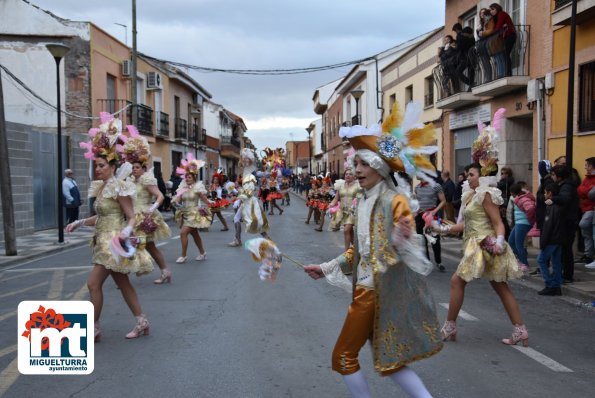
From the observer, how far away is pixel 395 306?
3303 mm

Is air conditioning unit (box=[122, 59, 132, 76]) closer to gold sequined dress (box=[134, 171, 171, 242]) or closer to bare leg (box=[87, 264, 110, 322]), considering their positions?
gold sequined dress (box=[134, 171, 171, 242])

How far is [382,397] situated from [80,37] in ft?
73.0

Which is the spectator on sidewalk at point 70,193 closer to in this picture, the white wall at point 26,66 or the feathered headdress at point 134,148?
the white wall at point 26,66

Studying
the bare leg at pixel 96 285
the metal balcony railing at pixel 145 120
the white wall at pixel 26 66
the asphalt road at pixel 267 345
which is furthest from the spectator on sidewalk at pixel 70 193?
the metal balcony railing at pixel 145 120

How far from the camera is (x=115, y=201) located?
17.8 feet

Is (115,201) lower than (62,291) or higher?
higher

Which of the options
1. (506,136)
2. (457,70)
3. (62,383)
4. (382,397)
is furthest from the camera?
(457,70)

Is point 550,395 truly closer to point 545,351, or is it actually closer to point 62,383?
point 545,351

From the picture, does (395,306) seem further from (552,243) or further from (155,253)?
(155,253)

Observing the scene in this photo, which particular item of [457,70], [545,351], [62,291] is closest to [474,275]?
[545,351]

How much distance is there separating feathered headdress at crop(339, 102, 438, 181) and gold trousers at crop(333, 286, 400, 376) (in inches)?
31.9

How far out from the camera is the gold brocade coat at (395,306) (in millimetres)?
3271

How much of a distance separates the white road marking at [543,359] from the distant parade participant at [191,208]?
21.7ft

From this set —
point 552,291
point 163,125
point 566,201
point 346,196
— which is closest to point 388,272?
point 566,201
